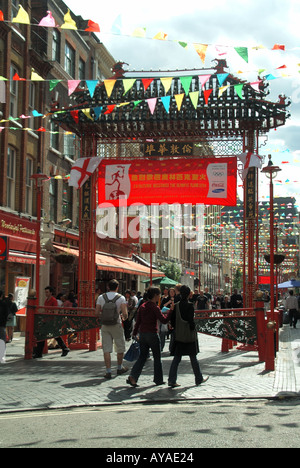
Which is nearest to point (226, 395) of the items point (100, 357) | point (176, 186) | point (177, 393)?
point (177, 393)

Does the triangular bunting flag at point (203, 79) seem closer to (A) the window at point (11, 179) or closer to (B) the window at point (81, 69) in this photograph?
(A) the window at point (11, 179)

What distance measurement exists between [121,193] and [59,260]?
8570 millimetres

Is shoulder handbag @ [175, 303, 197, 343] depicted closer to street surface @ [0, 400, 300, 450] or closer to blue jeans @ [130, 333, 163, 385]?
blue jeans @ [130, 333, 163, 385]

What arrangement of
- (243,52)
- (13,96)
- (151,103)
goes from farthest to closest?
(13,96) < (151,103) < (243,52)

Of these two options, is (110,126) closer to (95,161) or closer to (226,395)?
(95,161)

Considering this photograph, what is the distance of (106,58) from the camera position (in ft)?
119

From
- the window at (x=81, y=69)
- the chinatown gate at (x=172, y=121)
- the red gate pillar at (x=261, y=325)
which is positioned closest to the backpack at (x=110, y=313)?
the red gate pillar at (x=261, y=325)

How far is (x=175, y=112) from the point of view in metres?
15.5

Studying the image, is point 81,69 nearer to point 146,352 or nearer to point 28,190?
point 28,190

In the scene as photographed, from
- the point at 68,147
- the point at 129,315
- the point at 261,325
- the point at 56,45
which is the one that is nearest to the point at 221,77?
the point at 261,325

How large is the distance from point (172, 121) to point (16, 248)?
8921 mm

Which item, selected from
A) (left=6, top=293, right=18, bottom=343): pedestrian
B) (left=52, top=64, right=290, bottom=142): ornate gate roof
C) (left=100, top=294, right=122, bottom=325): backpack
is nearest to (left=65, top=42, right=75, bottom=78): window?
(left=52, top=64, right=290, bottom=142): ornate gate roof

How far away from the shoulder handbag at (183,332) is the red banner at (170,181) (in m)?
6.61

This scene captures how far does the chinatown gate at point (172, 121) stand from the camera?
15102mm
